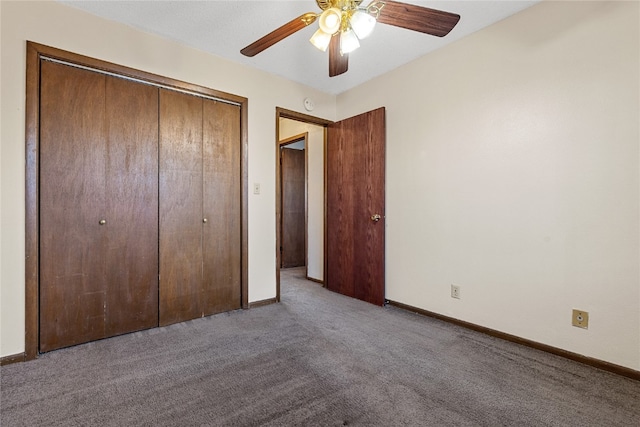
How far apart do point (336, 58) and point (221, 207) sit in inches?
65.7

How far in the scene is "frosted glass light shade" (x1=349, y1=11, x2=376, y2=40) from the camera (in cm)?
167

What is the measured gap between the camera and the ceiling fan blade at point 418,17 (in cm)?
157

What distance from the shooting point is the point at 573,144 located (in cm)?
200

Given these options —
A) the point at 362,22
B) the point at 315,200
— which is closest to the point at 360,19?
the point at 362,22

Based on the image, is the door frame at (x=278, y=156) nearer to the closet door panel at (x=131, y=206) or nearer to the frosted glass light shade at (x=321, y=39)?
the closet door panel at (x=131, y=206)

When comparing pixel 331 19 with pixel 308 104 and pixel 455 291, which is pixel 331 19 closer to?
pixel 308 104

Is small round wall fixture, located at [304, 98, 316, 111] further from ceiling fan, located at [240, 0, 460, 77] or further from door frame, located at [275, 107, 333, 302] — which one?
ceiling fan, located at [240, 0, 460, 77]

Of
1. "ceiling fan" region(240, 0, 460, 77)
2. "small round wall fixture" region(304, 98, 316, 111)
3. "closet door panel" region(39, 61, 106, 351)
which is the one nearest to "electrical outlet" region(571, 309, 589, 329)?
"ceiling fan" region(240, 0, 460, 77)

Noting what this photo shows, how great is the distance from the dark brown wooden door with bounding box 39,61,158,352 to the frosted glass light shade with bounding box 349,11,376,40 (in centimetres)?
175

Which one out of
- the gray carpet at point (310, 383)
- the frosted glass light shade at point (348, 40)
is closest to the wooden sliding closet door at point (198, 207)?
the gray carpet at point (310, 383)

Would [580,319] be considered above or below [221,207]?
below

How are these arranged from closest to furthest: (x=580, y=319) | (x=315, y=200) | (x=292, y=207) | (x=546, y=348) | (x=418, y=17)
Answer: (x=418, y=17), (x=580, y=319), (x=546, y=348), (x=315, y=200), (x=292, y=207)

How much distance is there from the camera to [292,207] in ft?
17.2

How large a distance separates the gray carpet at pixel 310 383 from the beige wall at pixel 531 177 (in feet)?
1.11
